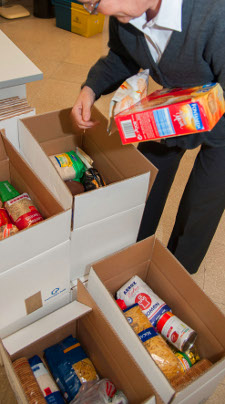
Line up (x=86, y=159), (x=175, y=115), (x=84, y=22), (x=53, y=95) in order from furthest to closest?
(x=84, y=22)
(x=53, y=95)
(x=86, y=159)
(x=175, y=115)

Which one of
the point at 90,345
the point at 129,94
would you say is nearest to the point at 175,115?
the point at 129,94

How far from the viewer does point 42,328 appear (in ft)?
3.45

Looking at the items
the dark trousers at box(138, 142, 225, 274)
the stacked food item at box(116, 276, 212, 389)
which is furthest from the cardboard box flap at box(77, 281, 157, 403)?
the dark trousers at box(138, 142, 225, 274)

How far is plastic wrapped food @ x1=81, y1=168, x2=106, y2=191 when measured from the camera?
4.09ft

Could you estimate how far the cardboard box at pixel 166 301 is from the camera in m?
0.88

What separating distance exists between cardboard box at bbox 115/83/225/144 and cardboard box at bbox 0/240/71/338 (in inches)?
14.7

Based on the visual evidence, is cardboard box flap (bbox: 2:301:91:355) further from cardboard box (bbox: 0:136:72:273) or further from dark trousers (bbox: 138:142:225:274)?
dark trousers (bbox: 138:142:225:274)

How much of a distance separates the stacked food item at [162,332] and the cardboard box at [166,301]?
40mm

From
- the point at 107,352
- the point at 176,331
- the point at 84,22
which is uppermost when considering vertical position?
the point at 84,22

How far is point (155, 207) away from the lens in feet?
5.05

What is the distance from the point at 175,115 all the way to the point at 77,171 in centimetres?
55

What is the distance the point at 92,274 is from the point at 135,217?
10.0 inches

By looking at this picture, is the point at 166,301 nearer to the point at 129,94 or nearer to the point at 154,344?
the point at 154,344

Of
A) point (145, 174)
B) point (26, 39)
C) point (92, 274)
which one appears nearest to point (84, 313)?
point (92, 274)
